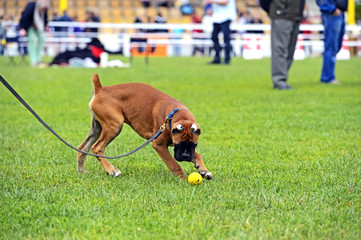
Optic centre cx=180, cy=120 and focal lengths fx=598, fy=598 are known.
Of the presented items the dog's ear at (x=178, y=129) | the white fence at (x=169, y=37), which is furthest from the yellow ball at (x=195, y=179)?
the white fence at (x=169, y=37)

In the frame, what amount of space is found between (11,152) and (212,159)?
74.5 inches

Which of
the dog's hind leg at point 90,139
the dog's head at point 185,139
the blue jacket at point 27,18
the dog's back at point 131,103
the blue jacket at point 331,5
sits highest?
the blue jacket at point 331,5

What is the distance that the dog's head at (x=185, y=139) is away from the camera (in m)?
4.08

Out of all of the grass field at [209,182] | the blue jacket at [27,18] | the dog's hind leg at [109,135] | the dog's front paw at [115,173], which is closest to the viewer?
the grass field at [209,182]

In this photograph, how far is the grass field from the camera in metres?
3.27

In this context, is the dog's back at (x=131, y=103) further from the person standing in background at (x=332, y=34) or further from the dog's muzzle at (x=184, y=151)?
the person standing in background at (x=332, y=34)

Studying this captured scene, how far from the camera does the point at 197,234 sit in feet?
10.3

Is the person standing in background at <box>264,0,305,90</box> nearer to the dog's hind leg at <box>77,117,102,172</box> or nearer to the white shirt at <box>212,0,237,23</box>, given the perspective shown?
the dog's hind leg at <box>77,117,102,172</box>

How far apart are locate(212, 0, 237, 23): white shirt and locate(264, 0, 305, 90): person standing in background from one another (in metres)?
6.81

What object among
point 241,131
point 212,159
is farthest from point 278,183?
point 241,131

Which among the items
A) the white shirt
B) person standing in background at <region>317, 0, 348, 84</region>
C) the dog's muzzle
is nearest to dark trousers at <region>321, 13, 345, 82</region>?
person standing in background at <region>317, 0, 348, 84</region>

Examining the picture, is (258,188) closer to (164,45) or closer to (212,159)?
(212,159)

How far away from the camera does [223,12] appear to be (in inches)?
699

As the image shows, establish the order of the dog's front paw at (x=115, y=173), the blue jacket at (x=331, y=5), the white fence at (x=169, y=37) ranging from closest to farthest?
the dog's front paw at (x=115, y=173)
the blue jacket at (x=331, y=5)
the white fence at (x=169, y=37)
